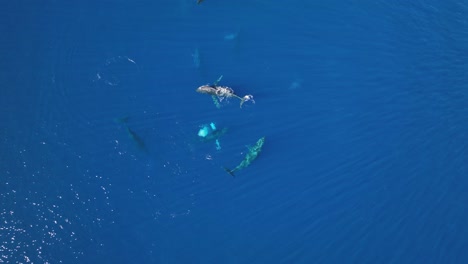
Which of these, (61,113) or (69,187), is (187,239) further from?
(61,113)

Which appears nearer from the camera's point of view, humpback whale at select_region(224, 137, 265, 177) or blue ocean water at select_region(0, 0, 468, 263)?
blue ocean water at select_region(0, 0, 468, 263)

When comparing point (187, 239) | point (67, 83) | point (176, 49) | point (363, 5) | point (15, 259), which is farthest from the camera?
point (363, 5)

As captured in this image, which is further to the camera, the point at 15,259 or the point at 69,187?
the point at 69,187

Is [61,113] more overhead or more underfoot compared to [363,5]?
more underfoot

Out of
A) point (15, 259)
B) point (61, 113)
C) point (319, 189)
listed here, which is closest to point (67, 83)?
point (61, 113)

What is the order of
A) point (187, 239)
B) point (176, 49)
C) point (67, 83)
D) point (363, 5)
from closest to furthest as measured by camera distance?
1. point (187, 239)
2. point (67, 83)
3. point (176, 49)
4. point (363, 5)

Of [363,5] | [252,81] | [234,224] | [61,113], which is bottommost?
[234,224]

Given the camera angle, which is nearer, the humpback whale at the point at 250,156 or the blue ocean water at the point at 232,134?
the blue ocean water at the point at 232,134
